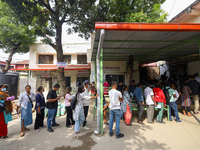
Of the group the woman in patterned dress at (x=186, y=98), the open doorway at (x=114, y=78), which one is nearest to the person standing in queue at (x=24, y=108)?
the woman in patterned dress at (x=186, y=98)

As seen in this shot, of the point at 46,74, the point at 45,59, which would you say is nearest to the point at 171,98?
the point at 46,74

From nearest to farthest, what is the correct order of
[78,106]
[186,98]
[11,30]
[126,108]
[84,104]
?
[78,106] → [84,104] → [126,108] → [186,98] → [11,30]

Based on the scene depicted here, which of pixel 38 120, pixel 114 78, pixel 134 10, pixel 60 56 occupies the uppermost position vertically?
pixel 134 10

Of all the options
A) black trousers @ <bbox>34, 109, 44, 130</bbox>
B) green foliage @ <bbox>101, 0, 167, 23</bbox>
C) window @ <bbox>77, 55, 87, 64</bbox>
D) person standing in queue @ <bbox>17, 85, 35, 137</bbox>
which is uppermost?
green foliage @ <bbox>101, 0, 167, 23</bbox>

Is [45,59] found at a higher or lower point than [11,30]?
lower

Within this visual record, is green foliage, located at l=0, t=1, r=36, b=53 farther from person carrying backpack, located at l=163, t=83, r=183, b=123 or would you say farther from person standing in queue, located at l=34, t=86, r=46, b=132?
person carrying backpack, located at l=163, t=83, r=183, b=123

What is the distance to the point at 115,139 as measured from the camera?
3.23 m

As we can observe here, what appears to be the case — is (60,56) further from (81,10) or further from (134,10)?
(134,10)

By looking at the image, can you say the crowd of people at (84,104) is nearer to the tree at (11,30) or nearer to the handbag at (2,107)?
the handbag at (2,107)

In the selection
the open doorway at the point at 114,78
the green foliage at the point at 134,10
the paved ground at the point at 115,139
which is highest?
the green foliage at the point at 134,10

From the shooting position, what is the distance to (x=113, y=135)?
11.3 feet

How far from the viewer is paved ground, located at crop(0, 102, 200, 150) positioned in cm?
291

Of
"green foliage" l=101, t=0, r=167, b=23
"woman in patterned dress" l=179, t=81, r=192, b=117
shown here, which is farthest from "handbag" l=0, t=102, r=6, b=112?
"green foliage" l=101, t=0, r=167, b=23

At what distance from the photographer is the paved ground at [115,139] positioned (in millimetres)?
2906
